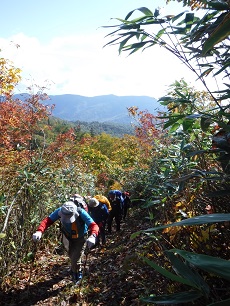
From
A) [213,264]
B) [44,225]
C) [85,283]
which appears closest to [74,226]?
[44,225]

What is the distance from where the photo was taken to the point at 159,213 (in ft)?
14.6

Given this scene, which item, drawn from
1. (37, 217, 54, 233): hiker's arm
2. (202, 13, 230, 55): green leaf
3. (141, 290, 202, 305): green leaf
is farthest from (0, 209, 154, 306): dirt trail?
(202, 13, 230, 55): green leaf

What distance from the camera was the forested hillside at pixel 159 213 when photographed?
1.09 m

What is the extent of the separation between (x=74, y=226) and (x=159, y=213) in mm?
1477

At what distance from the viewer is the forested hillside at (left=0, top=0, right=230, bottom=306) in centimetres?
Answer: 109

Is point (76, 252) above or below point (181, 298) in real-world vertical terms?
below

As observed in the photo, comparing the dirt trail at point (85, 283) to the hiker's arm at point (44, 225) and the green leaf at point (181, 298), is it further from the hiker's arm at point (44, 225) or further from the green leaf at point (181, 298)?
the green leaf at point (181, 298)

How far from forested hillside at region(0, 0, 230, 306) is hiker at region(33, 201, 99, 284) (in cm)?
4

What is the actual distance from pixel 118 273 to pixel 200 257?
476 cm

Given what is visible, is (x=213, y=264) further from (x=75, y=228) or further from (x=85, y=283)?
(x=85, y=283)

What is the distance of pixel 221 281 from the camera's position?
2.37 metres

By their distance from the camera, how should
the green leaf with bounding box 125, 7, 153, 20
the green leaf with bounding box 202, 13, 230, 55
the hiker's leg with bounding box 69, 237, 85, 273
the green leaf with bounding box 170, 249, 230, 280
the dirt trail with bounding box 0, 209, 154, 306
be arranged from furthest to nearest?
1. the hiker's leg with bounding box 69, 237, 85, 273
2. the dirt trail with bounding box 0, 209, 154, 306
3. the green leaf with bounding box 125, 7, 153, 20
4. the green leaf with bounding box 202, 13, 230, 55
5. the green leaf with bounding box 170, 249, 230, 280

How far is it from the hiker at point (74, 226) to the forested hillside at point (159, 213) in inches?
1.5

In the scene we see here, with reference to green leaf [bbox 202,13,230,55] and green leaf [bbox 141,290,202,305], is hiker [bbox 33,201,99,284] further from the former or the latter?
Answer: green leaf [bbox 202,13,230,55]
